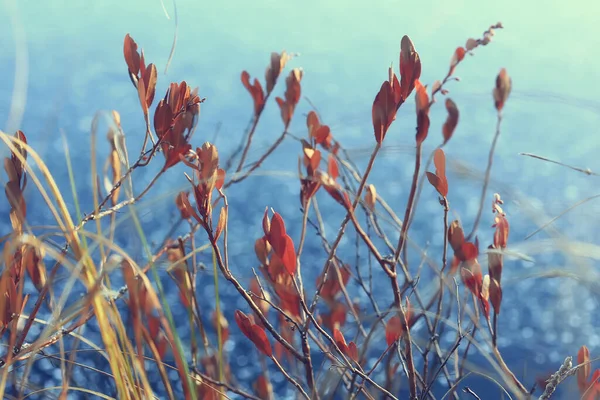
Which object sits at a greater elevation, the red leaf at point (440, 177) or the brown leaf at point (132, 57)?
the brown leaf at point (132, 57)

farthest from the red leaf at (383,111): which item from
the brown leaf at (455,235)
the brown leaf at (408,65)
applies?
the brown leaf at (455,235)

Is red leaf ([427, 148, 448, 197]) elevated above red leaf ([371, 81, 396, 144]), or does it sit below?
below

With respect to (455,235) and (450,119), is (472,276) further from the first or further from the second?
(450,119)

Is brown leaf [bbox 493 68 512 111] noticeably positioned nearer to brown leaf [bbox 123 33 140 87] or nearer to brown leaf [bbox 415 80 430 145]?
brown leaf [bbox 415 80 430 145]

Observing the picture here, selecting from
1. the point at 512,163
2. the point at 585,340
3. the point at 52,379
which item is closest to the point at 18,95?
the point at 52,379

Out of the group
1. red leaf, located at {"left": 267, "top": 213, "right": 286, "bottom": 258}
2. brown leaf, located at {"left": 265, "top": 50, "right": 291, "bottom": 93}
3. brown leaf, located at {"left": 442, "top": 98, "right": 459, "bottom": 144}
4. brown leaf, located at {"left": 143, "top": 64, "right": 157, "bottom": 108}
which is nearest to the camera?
red leaf, located at {"left": 267, "top": 213, "right": 286, "bottom": 258}

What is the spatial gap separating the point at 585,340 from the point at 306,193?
145 centimetres

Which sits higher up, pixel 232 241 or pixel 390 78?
pixel 390 78

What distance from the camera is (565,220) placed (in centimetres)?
225

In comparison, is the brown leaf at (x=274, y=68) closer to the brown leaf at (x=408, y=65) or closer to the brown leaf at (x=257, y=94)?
the brown leaf at (x=257, y=94)

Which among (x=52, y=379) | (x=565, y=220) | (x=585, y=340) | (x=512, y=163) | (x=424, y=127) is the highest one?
(x=424, y=127)

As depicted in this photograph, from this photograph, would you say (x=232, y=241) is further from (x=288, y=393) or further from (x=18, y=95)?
(x=18, y=95)

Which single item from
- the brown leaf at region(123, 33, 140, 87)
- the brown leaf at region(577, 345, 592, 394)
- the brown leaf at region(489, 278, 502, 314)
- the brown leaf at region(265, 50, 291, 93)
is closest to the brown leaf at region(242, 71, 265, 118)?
the brown leaf at region(265, 50, 291, 93)

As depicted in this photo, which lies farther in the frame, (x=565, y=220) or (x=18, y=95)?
(x=565, y=220)
